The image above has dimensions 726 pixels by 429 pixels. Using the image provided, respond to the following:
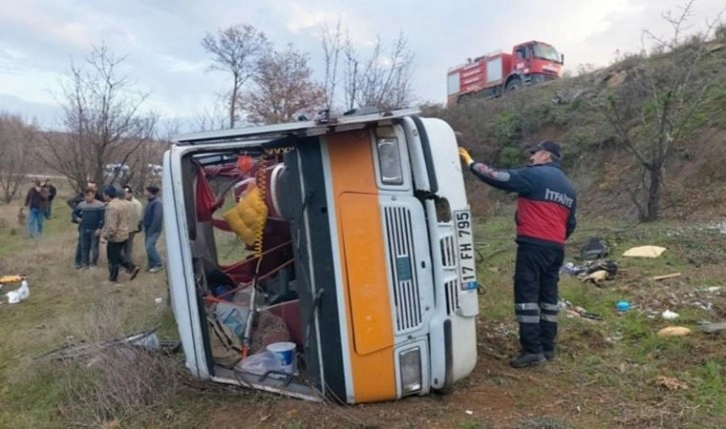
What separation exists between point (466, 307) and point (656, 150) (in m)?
→ 9.44

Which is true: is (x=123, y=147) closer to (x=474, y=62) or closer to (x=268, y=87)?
(x=268, y=87)

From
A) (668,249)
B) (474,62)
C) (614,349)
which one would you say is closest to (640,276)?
(668,249)

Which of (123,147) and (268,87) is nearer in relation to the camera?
(123,147)

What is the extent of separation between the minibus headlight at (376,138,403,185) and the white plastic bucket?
1.31 metres

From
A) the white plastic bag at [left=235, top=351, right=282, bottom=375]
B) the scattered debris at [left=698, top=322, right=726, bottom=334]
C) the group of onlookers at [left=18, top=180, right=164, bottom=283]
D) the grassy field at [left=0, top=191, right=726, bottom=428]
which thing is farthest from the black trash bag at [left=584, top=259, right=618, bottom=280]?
the group of onlookers at [left=18, top=180, right=164, bottom=283]

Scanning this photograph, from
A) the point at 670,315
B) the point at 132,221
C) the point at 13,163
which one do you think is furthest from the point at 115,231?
the point at 13,163

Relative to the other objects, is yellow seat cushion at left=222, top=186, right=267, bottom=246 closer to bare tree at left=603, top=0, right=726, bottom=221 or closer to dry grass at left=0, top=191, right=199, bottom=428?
dry grass at left=0, top=191, right=199, bottom=428

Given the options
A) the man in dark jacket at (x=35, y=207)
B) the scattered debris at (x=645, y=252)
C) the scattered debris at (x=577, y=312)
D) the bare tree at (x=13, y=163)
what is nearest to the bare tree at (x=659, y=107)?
the scattered debris at (x=645, y=252)

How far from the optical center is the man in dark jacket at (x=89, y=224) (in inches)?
371

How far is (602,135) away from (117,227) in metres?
12.8

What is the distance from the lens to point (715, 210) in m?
10.6

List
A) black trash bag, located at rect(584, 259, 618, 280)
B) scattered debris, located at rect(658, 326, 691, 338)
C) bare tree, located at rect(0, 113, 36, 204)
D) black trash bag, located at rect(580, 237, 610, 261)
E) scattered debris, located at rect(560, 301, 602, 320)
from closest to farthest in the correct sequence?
scattered debris, located at rect(658, 326, 691, 338) < scattered debris, located at rect(560, 301, 602, 320) < black trash bag, located at rect(584, 259, 618, 280) < black trash bag, located at rect(580, 237, 610, 261) < bare tree, located at rect(0, 113, 36, 204)

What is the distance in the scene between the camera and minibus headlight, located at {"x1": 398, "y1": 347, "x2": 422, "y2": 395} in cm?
332

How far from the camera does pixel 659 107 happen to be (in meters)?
11.6
